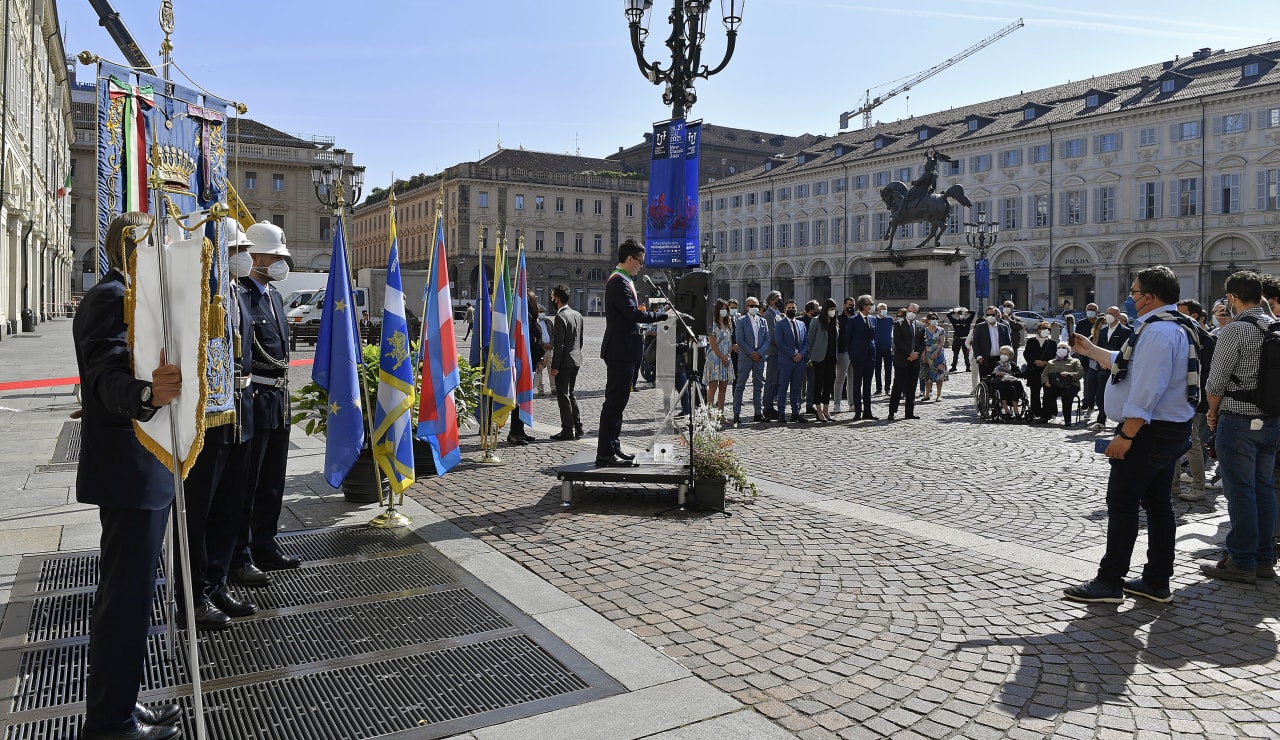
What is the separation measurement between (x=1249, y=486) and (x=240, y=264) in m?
6.24

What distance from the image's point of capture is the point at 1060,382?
47.8 ft

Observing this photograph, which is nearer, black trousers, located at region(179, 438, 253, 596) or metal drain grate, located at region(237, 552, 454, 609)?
black trousers, located at region(179, 438, 253, 596)

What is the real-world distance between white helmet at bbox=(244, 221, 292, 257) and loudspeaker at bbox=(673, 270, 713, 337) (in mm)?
3899

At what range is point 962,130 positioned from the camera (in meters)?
67.0

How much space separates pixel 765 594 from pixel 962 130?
67.8 m

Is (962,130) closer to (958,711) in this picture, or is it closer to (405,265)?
(405,265)

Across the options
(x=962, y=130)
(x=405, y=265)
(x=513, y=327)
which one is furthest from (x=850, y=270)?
(x=513, y=327)

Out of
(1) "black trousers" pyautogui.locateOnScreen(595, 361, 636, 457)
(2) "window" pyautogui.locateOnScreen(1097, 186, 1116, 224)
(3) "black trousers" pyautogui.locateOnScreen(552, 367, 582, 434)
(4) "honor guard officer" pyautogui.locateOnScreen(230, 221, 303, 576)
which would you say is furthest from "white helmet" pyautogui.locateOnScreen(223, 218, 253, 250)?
(2) "window" pyautogui.locateOnScreen(1097, 186, 1116, 224)

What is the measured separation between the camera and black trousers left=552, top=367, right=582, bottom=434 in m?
12.3

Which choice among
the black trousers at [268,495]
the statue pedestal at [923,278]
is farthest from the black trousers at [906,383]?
the statue pedestal at [923,278]

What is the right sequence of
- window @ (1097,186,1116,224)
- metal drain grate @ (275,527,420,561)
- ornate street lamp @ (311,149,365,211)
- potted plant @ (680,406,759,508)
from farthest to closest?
window @ (1097,186,1116,224), ornate street lamp @ (311,149,365,211), potted plant @ (680,406,759,508), metal drain grate @ (275,527,420,561)

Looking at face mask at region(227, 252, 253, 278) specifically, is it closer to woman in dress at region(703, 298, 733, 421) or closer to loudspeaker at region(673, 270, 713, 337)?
loudspeaker at region(673, 270, 713, 337)

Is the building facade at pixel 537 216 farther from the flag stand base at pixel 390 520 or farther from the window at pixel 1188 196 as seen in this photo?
the flag stand base at pixel 390 520

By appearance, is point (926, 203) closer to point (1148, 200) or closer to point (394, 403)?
point (1148, 200)
